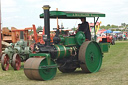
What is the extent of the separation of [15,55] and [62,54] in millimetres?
3305

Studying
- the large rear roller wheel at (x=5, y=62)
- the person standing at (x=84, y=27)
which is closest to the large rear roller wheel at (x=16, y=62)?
the large rear roller wheel at (x=5, y=62)

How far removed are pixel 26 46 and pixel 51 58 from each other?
443 centimetres

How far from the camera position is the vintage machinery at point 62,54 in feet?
27.6

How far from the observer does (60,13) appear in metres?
9.07

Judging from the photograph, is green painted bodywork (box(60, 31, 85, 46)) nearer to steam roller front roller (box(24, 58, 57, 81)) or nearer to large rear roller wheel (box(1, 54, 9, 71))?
steam roller front roller (box(24, 58, 57, 81))

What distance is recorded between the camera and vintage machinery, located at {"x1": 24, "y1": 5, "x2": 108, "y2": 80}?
8.42 m

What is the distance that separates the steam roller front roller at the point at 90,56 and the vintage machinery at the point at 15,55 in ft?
10.6

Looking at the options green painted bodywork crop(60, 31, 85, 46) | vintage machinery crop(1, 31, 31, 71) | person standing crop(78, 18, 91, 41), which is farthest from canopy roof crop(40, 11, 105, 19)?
vintage machinery crop(1, 31, 31, 71)

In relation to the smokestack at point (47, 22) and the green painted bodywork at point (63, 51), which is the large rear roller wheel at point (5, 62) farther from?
the smokestack at point (47, 22)

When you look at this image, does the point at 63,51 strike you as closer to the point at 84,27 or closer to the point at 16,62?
the point at 84,27

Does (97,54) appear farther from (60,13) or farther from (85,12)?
(60,13)

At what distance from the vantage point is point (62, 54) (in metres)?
9.15

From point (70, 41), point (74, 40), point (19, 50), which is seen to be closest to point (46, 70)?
point (70, 41)

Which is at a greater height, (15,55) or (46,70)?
(15,55)
